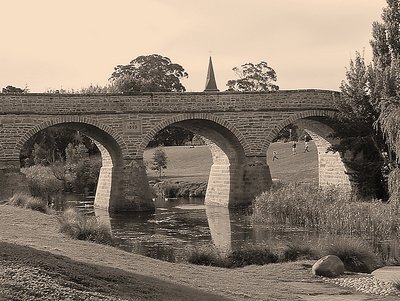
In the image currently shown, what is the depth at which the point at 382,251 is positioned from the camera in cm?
1812

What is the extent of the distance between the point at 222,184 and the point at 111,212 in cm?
719

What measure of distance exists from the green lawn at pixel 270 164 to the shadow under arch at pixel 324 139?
1813 mm

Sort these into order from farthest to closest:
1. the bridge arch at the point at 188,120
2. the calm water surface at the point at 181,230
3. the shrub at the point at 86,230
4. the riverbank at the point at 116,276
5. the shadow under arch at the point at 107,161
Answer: the bridge arch at the point at 188,120 → the shadow under arch at the point at 107,161 → the calm water surface at the point at 181,230 → the shrub at the point at 86,230 → the riverbank at the point at 116,276

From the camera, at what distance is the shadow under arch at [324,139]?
114ft

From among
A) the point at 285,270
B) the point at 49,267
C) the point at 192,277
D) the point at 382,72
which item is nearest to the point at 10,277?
the point at 49,267

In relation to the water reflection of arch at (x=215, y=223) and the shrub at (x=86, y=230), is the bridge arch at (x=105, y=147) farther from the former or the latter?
the shrub at (x=86, y=230)

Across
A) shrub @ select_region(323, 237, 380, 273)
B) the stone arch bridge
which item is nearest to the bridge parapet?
the stone arch bridge

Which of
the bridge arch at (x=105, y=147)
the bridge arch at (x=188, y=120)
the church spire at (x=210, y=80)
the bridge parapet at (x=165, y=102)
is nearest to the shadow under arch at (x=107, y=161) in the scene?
the bridge arch at (x=105, y=147)

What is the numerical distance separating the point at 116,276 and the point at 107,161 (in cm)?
2581

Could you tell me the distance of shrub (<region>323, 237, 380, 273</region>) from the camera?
603 inches

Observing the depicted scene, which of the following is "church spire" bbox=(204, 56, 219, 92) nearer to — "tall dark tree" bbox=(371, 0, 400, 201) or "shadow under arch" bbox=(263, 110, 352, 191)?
"shadow under arch" bbox=(263, 110, 352, 191)

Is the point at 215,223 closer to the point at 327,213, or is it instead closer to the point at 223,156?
the point at 327,213

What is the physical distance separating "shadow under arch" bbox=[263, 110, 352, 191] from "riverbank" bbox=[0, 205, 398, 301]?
64.9 ft

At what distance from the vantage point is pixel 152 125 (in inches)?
1296
